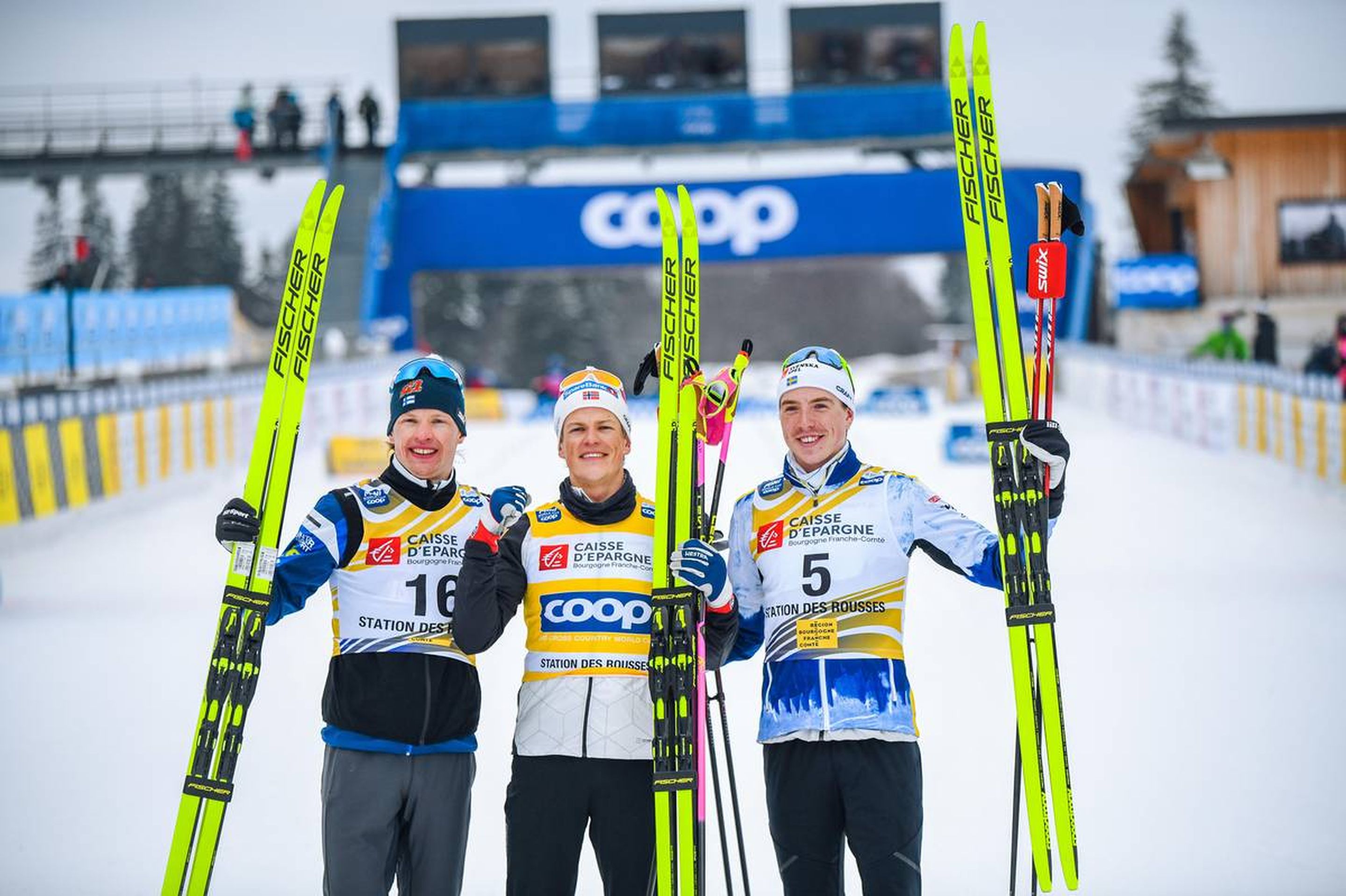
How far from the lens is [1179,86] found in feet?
203

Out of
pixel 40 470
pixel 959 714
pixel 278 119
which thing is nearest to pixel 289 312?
pixel 959 714

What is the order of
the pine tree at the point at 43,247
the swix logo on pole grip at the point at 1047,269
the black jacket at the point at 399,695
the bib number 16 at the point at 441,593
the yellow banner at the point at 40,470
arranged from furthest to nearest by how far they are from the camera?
the pine tree at the point at 43,247 < the yellow banner at the point at 40,470 < the swix logo on pole grip at the point at 1047,269 < the bib number 16 at the point at 441,593 < the black jacket at the point at 399,695

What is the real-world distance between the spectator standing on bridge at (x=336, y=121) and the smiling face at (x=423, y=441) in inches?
1087

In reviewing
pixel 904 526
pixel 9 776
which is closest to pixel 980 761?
pixel 904 526

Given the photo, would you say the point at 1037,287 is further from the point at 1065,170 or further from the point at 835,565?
the point at 1065,170

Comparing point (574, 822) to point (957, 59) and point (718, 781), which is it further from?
point (957, 59)

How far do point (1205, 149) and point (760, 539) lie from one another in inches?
1010

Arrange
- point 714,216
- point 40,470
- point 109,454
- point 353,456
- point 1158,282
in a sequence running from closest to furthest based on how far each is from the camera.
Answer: point 40,470 → point 109,454 → point 353,456 → point 1158,282 → point 714,216

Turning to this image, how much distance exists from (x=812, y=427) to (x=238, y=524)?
1380 mm

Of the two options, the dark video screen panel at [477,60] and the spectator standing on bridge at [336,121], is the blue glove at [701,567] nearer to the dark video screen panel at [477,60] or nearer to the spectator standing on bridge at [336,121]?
the spectator standing on bridge at [336,121]

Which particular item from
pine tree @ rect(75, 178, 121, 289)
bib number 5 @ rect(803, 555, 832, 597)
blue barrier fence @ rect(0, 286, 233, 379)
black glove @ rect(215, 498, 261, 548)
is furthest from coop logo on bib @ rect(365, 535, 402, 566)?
pine tree @ rect(75, 178, 121, 289)

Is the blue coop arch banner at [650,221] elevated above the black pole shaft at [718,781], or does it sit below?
above

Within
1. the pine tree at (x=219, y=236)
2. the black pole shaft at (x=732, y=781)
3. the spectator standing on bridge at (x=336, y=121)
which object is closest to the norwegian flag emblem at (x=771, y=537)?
the black pole shaft at (x=732, y=781)

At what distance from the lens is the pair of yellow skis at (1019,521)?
3764 mm
